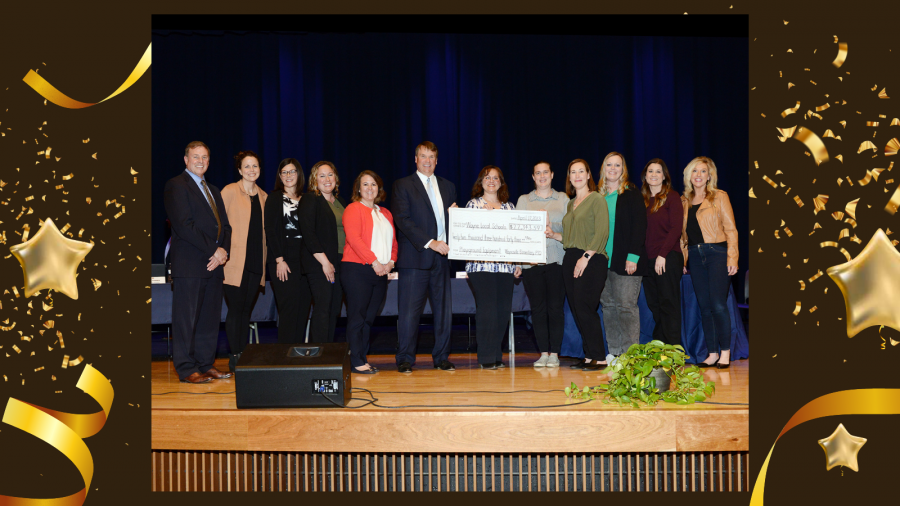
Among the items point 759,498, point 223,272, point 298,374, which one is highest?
point 223,272

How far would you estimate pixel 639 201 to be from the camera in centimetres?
355

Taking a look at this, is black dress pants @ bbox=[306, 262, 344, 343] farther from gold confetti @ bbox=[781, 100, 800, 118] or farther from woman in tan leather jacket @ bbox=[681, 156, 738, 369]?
gold confetti @ bbox=[781, 100, 800, 118]

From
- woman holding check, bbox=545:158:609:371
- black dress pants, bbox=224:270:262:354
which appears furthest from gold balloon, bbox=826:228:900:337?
black dress pants, bbox=224:270:262:354

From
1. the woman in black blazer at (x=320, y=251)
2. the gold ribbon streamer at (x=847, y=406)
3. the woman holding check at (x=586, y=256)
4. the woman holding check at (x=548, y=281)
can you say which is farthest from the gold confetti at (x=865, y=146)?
the woman in black blazer at (x=320, y=251)

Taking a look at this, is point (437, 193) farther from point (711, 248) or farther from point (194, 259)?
point (711, 248)

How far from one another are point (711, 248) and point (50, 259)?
3.26m

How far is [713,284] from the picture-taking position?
3.64 meters

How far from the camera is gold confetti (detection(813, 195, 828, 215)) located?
181 centimetres

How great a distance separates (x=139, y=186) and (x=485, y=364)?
7.59 ft

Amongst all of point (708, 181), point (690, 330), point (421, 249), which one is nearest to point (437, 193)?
point (421, 249)

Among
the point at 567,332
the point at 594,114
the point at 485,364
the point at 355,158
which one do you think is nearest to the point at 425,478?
the point at 485,364

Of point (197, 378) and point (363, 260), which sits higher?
point (363, 260)

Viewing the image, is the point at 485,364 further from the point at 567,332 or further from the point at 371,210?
the point at 371,210

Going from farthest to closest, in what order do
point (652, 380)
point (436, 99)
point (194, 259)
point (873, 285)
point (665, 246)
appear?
point (436, 99)
point (665, 246)
point (194, 259)
point (652, 380)
point (873, 285)
